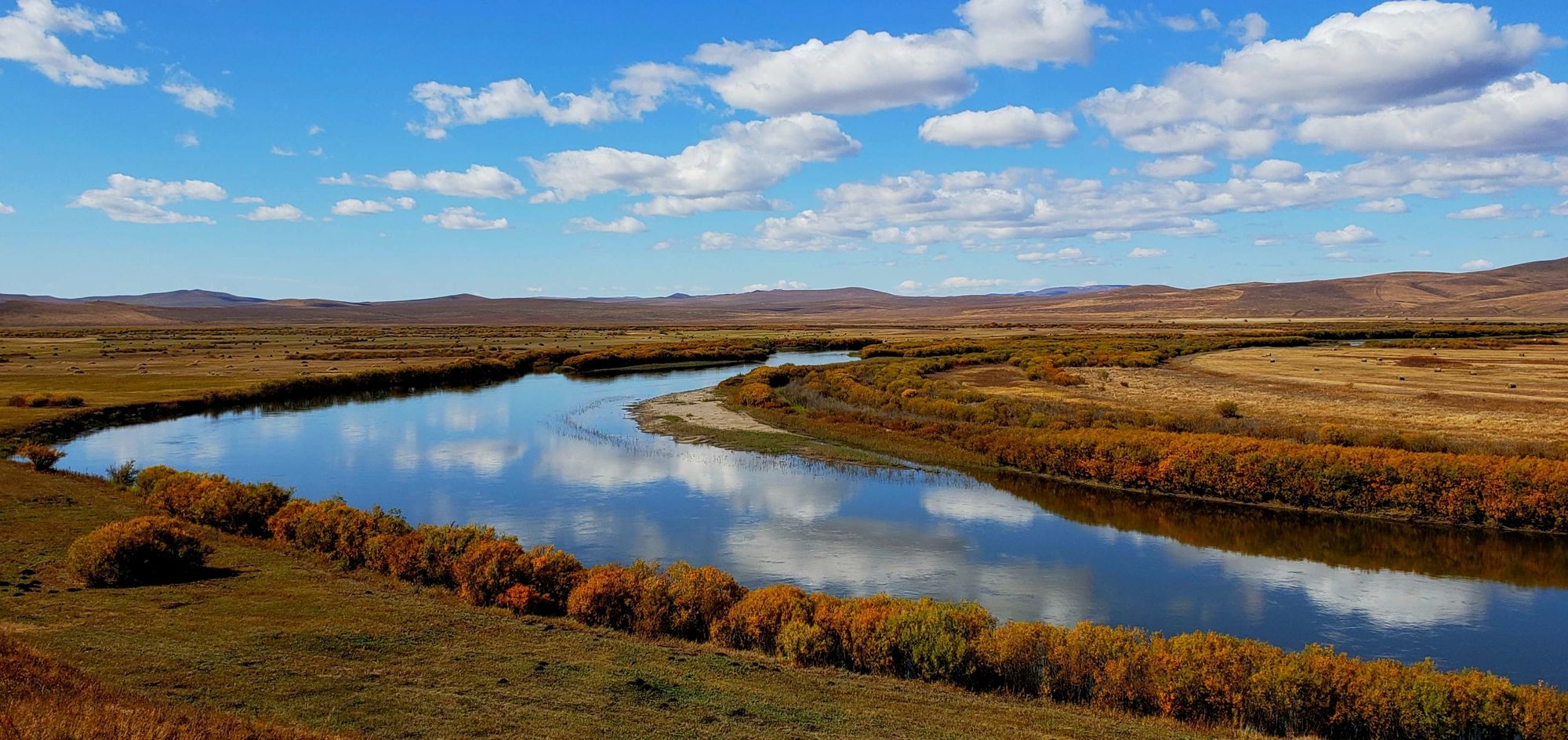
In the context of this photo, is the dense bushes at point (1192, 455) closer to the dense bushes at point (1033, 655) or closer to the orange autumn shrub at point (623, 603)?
the dense bushes at point (1033, 655)

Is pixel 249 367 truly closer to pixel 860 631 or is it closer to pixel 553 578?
pixel 553 578

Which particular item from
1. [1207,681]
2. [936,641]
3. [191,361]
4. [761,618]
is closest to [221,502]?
[761,618]

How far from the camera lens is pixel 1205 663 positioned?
45.0 feet

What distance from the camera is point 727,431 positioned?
43.9m

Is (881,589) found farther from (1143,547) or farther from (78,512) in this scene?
(78,512)

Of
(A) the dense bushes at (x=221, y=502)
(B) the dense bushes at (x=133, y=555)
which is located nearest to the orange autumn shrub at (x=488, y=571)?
(B) the dense bushes at (x=133, y=555)

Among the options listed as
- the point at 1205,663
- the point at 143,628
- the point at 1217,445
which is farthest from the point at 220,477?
the point at 1217,445

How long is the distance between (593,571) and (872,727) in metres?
8.11

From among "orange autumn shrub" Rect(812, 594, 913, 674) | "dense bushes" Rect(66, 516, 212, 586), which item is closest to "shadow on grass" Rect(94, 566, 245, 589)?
"dense bushes" Rect(66, 516, 212, 586)

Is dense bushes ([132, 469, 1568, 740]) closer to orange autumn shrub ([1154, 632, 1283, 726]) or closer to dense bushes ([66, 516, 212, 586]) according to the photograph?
orange autumn shrub ([1154, 632, 1283, 726])

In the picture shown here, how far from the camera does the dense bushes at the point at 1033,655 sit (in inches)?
504

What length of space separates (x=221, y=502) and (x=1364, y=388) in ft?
190

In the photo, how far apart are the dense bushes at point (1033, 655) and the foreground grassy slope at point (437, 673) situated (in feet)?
2.55

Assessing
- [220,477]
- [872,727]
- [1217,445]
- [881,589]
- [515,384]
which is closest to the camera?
[872,727]
